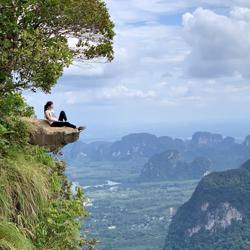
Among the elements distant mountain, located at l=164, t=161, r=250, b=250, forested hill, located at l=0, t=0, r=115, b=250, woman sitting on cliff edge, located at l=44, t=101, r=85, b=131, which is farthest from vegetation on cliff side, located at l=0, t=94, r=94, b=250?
distant mountain, located at l=164, t=161, r=250, b=250

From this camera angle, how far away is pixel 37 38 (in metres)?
11.0

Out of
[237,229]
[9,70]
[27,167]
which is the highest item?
[9,70]

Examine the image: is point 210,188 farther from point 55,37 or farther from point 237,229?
point 55,37

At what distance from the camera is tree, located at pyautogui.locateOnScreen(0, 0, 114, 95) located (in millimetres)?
10539

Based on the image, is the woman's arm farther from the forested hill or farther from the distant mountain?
the distant mountain

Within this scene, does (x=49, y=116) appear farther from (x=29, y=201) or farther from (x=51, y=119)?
(x=29, y=201)

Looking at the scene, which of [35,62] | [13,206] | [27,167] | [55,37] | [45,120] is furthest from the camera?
[45,120]

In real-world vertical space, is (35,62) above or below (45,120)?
above

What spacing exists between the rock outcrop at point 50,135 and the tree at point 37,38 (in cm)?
144

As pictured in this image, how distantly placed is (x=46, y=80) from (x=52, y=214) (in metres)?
3.15

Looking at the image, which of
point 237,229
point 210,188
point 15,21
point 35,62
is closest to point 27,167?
point 35,62

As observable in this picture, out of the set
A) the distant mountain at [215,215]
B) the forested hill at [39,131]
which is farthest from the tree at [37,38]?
the distant mountain at [215,215]

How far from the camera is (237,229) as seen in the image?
160 meters

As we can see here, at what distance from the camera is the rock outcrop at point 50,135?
12.6m
